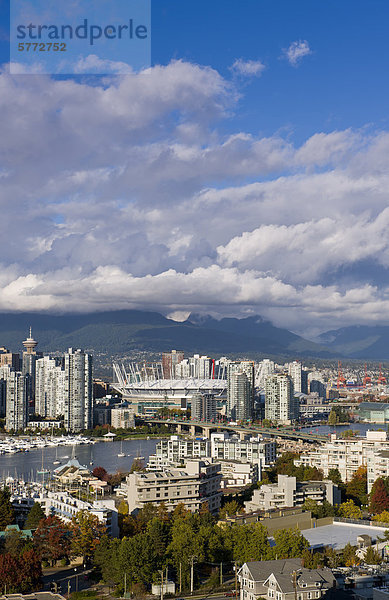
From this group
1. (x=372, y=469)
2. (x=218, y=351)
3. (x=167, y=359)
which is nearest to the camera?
(x=372, y=469)

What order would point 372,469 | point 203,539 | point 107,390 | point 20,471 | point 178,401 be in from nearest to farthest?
point 203,539 → point 372,469 → point 20,471 → point 178,401 → point 107,390

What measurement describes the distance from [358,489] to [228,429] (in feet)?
51.3

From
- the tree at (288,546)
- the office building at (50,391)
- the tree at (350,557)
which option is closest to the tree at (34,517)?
the tree at (288,546)

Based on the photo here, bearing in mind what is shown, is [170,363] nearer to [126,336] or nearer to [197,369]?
[197,369]

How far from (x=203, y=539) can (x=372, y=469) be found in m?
6.69

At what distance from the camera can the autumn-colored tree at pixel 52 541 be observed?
9883 mm

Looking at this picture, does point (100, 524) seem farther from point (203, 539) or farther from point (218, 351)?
point (218, 351)

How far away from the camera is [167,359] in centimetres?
7069

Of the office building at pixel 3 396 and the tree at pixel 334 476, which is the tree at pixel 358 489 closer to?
the tree at pixel 334 476

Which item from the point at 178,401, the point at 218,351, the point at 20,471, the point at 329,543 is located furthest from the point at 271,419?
the point at 218,351

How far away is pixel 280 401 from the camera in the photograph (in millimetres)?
34188

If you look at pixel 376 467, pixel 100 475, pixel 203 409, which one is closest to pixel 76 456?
pixel 100 475

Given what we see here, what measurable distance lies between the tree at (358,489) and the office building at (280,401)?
1826cm

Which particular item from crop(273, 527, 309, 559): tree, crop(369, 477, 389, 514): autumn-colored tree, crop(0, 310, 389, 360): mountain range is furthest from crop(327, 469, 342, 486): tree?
crop(0, 310, 389, 360): mountain range
